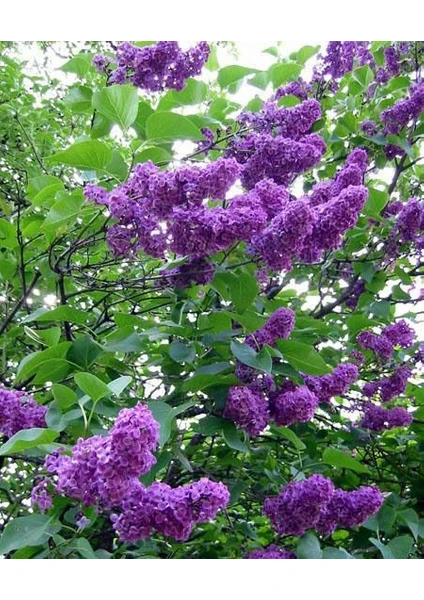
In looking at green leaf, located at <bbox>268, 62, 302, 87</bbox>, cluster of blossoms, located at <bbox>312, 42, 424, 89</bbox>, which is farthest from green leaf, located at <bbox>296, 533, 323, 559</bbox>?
cluster of blossoms, located at <bbox>312, 42, 424, 89</bbox>

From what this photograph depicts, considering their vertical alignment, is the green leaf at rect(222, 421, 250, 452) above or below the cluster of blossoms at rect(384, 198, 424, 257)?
below

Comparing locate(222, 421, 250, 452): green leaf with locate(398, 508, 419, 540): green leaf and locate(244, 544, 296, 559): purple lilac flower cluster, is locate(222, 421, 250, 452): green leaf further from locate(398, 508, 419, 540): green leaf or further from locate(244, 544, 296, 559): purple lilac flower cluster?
locate(398, 508, 419, 540): green leaf

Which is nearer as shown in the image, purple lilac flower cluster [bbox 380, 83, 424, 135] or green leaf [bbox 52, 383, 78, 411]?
green leaf [bbox 52, 383, 78, 411]

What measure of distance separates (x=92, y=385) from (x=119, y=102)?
784 mm

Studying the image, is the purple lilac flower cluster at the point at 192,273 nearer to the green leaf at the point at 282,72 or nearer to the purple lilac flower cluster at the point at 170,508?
the purple lilac flower cluster at the point at 170,508

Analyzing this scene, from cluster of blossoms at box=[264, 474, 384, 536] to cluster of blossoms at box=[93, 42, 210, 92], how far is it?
4.29 ft

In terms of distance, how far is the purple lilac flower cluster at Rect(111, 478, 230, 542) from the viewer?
1.27m

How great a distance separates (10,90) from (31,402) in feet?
7.79

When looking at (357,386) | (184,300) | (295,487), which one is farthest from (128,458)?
(357,386)

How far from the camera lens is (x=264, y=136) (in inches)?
77.9

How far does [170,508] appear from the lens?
4.17 feet

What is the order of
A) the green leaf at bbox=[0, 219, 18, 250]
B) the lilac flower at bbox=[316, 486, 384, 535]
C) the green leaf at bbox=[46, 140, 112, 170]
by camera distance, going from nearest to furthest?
1. the green leaf at bbox=[46, 140, 112, 170]
2. the lilac flower at bbox=[316, 486, 384, 535]
3. the green leaf at bbox=[0, 219, 18, 250]

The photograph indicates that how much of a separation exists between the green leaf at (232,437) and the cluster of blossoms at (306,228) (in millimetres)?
457

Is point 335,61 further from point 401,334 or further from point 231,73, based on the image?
point 401,334
